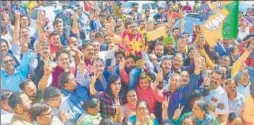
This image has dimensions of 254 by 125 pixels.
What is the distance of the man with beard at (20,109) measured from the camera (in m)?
3.39

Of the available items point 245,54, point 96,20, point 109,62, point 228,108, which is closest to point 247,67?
point 245,54

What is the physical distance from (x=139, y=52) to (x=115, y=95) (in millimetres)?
1060

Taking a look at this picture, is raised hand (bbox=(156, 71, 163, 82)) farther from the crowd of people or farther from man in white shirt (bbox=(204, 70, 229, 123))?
man in white shirt (bbox=(204, 70, 229, 123))

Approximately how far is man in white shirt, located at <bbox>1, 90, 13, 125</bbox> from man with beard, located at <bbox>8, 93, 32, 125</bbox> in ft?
0.28

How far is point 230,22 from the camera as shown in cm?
495

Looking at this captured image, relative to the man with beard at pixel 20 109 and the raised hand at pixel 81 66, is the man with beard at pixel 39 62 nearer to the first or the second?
the raised hand at pixel 81 66

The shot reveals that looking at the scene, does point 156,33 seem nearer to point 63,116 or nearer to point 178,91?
point 178,91

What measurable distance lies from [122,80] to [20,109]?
0.96 m

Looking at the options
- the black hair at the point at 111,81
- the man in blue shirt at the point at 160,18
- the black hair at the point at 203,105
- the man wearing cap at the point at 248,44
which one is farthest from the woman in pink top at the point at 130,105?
the man in blue shirt at the point at 160,18

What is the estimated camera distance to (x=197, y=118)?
364 centimetres

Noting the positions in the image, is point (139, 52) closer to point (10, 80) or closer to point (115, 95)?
point (115, 95)

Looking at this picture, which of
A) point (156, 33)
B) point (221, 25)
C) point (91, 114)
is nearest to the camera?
point (91, 114)

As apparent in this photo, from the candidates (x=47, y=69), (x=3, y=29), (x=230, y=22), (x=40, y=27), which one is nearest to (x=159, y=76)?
(x=47, y=69)

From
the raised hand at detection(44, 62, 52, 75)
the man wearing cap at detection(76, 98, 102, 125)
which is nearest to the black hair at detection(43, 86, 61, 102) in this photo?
the man wearing cap at detection(76, 98, 102, 125)
